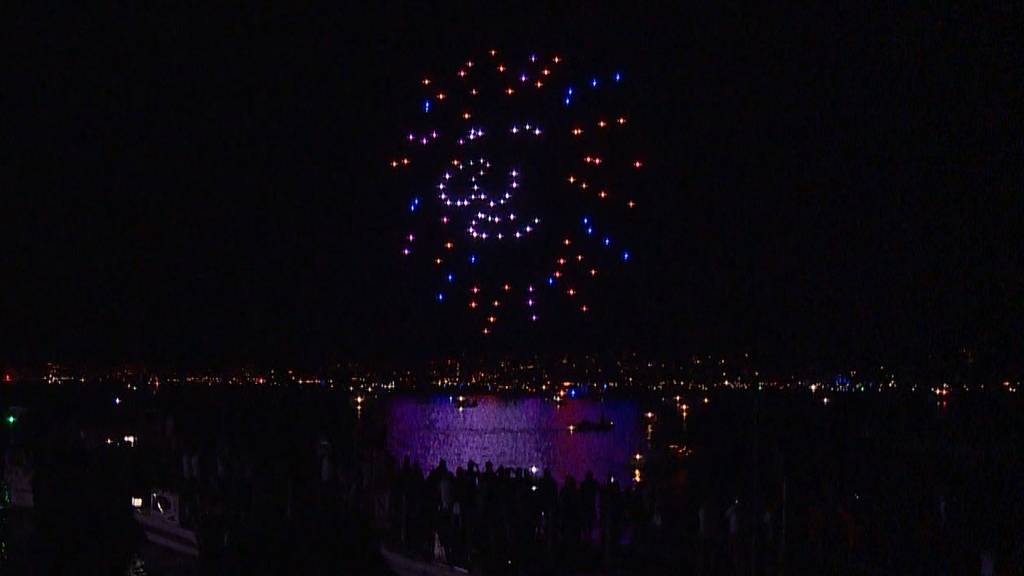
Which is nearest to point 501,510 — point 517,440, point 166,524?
point 166,524

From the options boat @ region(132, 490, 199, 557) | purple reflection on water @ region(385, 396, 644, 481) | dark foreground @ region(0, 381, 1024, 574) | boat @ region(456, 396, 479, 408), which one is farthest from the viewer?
boat @ region(456, 396, 479, 408)

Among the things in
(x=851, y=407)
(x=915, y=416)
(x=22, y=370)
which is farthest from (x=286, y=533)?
(x=22, y=370)

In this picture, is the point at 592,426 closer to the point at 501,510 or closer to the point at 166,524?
the point at 501,510

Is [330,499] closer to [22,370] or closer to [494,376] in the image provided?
[494,376]

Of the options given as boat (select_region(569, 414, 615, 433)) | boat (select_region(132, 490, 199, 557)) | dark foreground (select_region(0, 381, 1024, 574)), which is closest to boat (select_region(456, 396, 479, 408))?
boat (select_region(569, 414, 615, 433))

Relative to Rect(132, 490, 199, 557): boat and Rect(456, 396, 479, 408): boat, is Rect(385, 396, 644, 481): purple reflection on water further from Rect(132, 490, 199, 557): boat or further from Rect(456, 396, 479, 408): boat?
Rect(132, 490, 199, 557): boat

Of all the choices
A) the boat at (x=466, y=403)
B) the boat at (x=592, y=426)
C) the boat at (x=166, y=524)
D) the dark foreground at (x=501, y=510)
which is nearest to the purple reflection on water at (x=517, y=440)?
the boat at (x=592, y=426)

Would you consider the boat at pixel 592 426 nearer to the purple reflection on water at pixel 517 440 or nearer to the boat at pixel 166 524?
the purple reflection on water at pixel 517 440
